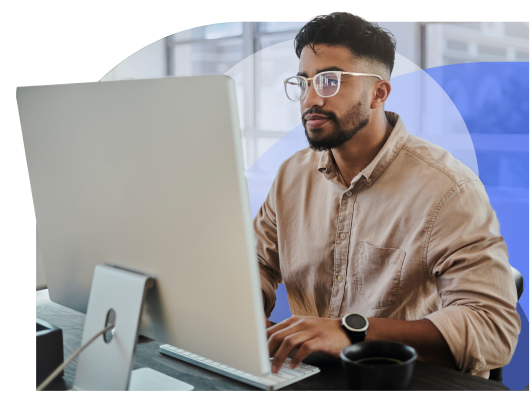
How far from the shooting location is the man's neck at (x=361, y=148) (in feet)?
4.89

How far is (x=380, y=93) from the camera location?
4.95ft

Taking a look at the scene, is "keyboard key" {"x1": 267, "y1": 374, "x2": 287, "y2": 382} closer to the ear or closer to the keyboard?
the keyboard

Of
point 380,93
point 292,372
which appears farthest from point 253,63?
point 292,372

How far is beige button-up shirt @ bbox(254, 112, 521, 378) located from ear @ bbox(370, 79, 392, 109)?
79 mm

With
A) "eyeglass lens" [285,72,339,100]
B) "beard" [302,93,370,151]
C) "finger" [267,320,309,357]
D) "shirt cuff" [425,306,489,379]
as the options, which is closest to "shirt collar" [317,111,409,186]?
"beard" [302,93,370,151]

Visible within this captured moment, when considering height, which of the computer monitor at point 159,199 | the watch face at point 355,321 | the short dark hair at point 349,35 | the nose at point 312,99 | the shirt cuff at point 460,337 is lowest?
the shirt cuff at point 460,337

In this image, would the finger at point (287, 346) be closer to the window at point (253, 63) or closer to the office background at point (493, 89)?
the office background at point (493, 89)

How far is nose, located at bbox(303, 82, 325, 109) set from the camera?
4.62ft

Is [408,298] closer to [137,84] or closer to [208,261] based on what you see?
[208,261]

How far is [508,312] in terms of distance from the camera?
42.0 inches

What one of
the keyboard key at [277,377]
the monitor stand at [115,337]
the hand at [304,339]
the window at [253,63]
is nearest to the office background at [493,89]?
the window at [253,63]

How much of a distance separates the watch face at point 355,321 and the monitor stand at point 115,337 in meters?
0.32

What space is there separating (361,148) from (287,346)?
811mm

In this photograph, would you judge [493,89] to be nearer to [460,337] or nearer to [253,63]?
[253,63]
